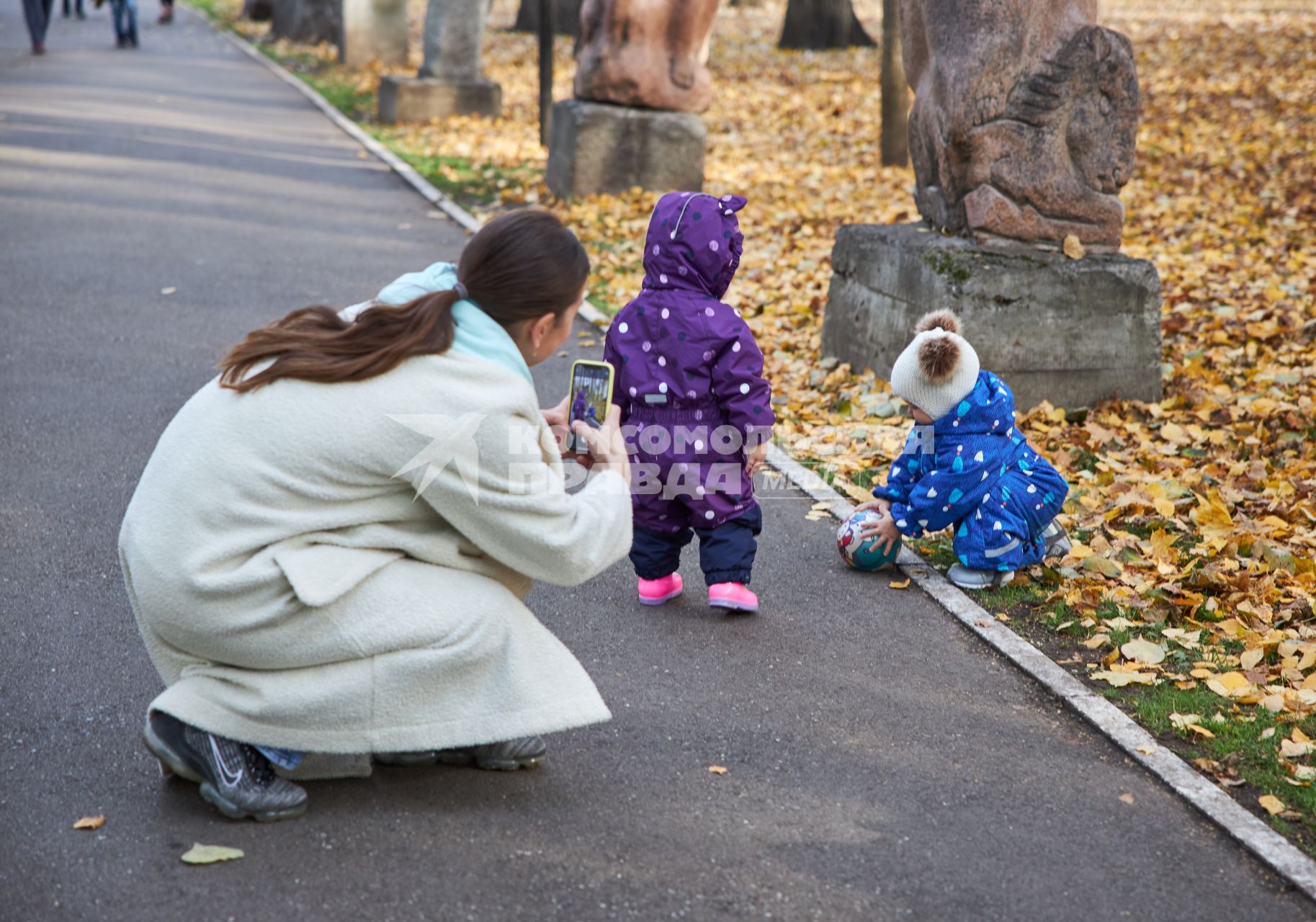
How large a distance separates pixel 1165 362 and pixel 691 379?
4268 millimetres

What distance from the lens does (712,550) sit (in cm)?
452

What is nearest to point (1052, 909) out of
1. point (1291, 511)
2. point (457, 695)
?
point (457, 695)

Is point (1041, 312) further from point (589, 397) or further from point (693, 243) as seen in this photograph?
point (589, 397)

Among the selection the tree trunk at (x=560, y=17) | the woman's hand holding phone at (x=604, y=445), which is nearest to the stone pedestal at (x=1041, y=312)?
the woman's hand holding phone at (x=604, y=445)

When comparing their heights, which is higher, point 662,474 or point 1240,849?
point 662,474

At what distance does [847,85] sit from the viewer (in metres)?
18.9

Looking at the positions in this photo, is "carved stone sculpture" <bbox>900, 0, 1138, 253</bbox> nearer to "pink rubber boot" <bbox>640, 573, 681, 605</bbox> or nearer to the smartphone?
"pink rubber boot" <bbox>640, 573, 681, 605</bbox>

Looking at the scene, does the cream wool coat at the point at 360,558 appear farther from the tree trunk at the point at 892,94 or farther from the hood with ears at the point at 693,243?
the tree trunk at the point at 892,94

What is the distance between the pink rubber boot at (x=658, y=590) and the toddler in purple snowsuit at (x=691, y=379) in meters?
0.23

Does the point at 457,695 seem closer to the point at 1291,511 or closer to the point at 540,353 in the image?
the point at 540,353

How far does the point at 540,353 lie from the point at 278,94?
676 inches

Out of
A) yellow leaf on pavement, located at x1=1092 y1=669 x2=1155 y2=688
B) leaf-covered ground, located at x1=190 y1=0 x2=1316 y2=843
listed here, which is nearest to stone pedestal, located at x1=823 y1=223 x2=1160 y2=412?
leaf-covered ground, located at x1=190 y1=0 x2=1316 y2=843

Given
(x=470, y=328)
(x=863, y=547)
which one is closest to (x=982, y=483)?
(x=863, y=547)

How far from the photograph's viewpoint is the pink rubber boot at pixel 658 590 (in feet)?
15.1
